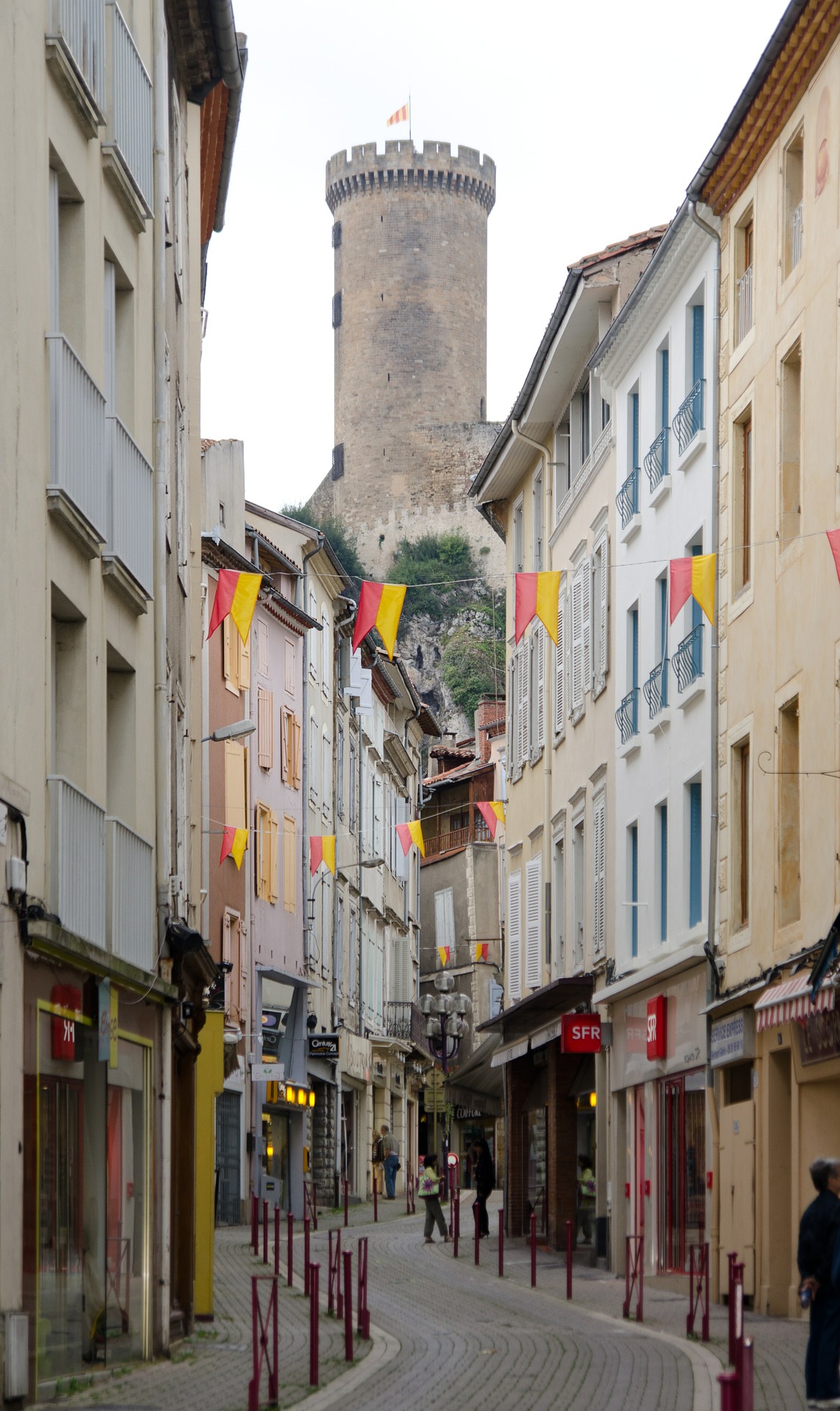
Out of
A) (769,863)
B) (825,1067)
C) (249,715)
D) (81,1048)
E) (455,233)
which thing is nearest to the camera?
(81,1048)

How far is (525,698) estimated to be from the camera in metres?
36.4

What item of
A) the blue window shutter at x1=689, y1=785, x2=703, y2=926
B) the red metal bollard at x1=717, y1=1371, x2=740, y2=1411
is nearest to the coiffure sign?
the blue window shutter at x1=689, y1=785, x2=703, y2=926

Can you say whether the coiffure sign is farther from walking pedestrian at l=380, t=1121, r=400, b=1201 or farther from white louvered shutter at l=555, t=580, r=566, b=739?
walking pedestrian at l=380, t=1121, r=400, b=1201

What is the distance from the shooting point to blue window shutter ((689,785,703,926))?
2338 centimetres

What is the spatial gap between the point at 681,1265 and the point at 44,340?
14.2 m

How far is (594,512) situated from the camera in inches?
1179

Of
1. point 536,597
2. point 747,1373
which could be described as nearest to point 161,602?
point 536,597

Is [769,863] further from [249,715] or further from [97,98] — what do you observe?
[249,715]

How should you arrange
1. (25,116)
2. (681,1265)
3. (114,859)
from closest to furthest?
1. (25,116)
2. (114,859)
3. (681,1265)

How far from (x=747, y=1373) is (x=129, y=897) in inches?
346

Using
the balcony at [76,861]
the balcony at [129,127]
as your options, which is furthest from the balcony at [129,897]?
the balcony at [129,127]

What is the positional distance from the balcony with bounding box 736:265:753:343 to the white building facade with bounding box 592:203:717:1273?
95 cm

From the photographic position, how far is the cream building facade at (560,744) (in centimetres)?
2900

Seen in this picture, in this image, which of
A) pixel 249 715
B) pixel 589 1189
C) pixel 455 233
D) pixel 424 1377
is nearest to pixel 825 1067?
pixel 424 1377
